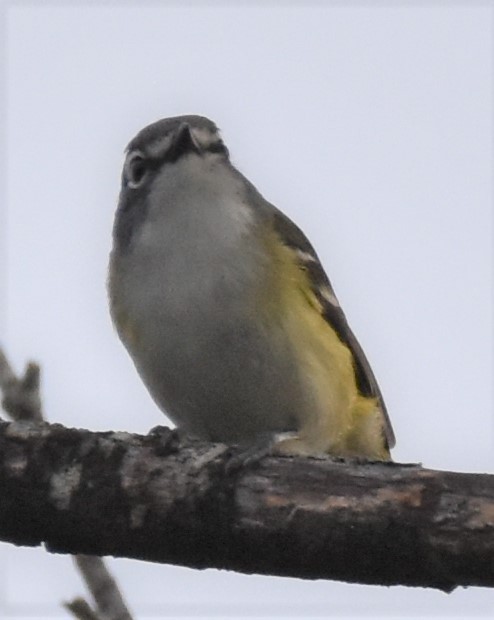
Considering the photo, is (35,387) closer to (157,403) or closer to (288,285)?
(157,403)

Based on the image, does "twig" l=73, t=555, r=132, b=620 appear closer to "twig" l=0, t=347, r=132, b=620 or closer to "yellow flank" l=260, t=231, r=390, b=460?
"twig" l=0, t=347, r=132, b=620

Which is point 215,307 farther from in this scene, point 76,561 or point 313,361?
point 76,561

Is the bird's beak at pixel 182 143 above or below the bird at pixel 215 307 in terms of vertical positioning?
above

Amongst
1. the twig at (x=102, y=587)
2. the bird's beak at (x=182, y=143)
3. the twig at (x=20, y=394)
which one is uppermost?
the bird's beak at (x=182, y=143)

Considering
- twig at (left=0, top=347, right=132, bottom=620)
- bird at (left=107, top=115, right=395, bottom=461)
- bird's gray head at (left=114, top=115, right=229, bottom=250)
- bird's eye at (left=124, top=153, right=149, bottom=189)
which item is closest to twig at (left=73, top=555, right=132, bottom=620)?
twig at (left=0, top=347, right=132, bottom=620)

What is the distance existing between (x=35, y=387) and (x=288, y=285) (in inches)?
58.9

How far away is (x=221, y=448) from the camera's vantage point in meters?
4.01

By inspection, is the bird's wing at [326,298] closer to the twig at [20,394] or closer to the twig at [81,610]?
the twig at [20,394]

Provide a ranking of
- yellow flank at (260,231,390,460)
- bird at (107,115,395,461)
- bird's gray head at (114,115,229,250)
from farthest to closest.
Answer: bird's gray head at (114,115,229,250) → yellow flank at (260,231,390,460) → bird at (107,115,395,461)

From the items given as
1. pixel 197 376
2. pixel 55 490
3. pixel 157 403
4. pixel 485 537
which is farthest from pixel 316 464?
pixel 157 403

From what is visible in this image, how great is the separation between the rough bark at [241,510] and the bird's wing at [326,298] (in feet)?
5.77

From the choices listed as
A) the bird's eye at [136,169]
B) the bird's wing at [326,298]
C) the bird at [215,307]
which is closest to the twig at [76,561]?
the bird at [215,307]

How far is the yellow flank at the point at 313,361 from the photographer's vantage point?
502cm

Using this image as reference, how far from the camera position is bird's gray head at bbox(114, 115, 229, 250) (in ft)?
16.8
